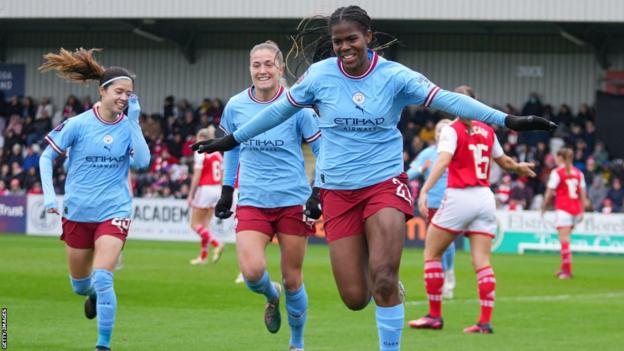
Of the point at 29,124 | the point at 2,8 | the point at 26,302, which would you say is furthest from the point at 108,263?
the point at 29,124

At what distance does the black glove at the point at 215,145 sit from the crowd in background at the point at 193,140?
21355 millimetres

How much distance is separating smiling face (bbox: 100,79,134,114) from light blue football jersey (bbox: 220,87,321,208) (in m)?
1.04

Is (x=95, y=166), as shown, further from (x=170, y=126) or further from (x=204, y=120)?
(x=170, y=126)

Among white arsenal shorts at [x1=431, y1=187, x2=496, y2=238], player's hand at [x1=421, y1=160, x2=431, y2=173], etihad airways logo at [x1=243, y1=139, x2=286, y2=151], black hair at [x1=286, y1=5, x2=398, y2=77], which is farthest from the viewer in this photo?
player's hand at [x1=421, y1=160, x2=431, y2=173]

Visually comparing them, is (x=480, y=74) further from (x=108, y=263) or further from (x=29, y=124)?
(x=108, y=263)

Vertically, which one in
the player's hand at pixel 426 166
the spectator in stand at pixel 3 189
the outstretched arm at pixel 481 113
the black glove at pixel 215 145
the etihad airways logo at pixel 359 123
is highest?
the outstretched arm at pixel 481 113

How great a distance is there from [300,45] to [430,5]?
2620cm

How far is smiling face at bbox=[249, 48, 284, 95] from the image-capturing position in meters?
10.2

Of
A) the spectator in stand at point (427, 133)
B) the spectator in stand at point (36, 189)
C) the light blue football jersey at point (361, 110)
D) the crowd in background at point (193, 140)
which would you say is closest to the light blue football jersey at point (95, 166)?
the light blue football jersey at point (361, 110)

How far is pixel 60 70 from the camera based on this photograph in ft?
36.1

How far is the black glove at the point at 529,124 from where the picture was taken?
24.4 feet

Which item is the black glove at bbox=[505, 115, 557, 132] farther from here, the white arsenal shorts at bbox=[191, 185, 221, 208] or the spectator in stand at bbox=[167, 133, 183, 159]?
the spectator in stand at bbox=[167, 133, 183, 159]

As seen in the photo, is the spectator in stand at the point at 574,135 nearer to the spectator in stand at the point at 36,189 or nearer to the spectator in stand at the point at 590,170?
the spectator in stand at the point at 590,170

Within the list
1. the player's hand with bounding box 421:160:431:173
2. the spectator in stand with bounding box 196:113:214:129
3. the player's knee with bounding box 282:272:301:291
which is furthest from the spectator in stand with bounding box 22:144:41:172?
the player's knee with bounding box 282:272:301:291
